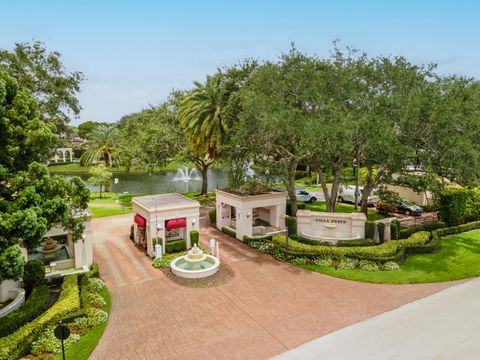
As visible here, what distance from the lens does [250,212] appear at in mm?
24250

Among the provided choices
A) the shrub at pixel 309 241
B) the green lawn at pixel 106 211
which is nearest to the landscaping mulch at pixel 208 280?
the shrub at pixel 309 241

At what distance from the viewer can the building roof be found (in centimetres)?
2186

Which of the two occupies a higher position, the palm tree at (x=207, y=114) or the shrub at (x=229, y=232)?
the palm tree at (x=207, y=114)

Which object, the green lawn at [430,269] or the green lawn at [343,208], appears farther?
the green lawn at [343,208]

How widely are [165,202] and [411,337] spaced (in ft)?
53.0

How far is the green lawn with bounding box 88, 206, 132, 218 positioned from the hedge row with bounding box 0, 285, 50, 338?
18.7 meters

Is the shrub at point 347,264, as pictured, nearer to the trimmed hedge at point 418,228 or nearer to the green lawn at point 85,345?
the trimmed hedge at point 418,228

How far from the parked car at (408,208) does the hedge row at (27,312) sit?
27770 millimetres

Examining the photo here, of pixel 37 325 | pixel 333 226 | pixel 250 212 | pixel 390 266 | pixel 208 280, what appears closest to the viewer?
pixel 37 325

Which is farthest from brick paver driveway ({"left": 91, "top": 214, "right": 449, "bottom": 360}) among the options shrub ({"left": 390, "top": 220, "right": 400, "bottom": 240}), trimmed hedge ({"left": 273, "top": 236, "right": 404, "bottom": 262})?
shrub ({"left": 390, "top": 220, "right": 400, "bottom": 240})

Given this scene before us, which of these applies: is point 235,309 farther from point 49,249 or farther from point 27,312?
point 49,249

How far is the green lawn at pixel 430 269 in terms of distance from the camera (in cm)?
1783

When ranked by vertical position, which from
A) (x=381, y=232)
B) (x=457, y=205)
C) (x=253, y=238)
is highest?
(x=457, y=205)

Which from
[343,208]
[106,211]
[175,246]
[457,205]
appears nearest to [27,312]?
[175,246]
